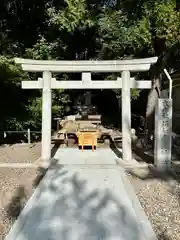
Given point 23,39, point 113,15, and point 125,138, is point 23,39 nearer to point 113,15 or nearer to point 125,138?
point 113,15

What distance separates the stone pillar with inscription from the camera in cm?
783

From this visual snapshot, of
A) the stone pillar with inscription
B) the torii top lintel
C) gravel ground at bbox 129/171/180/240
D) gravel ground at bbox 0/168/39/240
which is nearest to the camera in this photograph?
gravel ground at bbox 129/171/180/240

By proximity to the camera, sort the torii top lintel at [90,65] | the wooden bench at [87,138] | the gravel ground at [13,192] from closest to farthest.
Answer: the gravel ground at [13,192], the torii top lintel at [90,65], the wooden bench at [87,138]

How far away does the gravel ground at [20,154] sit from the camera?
920 centimetres

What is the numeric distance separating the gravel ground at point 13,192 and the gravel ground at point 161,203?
1.96 m

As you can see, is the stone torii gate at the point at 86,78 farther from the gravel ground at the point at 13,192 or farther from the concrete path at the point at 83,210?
the gravel ground at the point at 13,192

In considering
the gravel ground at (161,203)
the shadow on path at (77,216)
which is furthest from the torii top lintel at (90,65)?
the shadow on path at (77,216)

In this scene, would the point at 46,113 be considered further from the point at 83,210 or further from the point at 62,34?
the point at 62,34

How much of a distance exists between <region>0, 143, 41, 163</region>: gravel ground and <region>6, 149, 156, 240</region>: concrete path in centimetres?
175

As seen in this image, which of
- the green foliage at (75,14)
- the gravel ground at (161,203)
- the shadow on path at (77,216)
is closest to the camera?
the shadow on path at (77,216)

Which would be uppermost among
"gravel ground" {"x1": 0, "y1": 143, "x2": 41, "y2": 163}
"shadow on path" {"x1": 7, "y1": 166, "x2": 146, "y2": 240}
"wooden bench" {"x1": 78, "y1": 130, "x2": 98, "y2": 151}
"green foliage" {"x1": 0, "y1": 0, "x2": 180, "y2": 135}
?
"green foliage" {"x1": 0, "y1": 0, "x2": 180, "y2": 135}

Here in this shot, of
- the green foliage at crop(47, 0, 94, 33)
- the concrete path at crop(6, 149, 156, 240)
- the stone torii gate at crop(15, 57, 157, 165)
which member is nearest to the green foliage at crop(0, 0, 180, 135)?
the green foliage at crop(47, 0, 94, 33)

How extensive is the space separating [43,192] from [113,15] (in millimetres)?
6798

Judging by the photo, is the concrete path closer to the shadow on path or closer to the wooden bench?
the shadow on path
